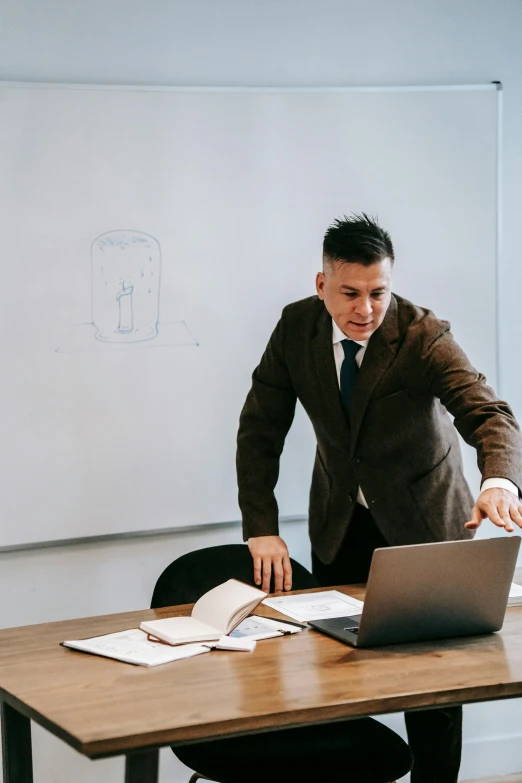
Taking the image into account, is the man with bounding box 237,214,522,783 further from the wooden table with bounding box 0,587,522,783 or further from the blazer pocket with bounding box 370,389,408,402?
the wooden table with bounding box 0,587,522,783

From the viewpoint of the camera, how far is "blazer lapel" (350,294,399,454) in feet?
8.21

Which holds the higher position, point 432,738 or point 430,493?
point 430,493

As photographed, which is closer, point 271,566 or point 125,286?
point 271,566

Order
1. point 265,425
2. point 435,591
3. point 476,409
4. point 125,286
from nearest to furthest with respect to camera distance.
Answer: point 435,591 → point 476,409 → point 265,425 → point 125,286

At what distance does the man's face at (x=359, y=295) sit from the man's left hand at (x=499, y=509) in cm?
56

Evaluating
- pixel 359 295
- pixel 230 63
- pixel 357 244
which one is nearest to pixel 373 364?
pixel 359 295

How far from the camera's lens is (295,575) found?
2596 mm

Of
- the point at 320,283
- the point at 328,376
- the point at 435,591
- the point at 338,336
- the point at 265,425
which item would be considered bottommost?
the point at 435,591

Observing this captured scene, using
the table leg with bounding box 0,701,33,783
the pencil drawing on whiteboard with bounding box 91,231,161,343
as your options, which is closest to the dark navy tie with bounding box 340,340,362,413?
the pencil drawing on whiteboard with bounding box 91,231,161,343

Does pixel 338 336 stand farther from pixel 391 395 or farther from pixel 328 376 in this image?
pixel 391 395

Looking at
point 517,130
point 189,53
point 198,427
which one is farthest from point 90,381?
point 517,130

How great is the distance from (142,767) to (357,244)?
1.29m

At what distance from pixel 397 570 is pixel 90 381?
4.58 feet

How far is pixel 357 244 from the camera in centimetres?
237
